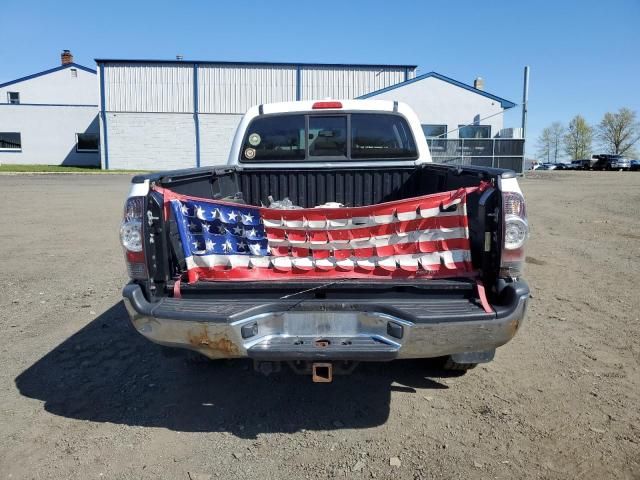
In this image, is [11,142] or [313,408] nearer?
[313,408]

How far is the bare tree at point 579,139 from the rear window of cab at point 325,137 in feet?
332

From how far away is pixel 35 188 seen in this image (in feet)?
65.2

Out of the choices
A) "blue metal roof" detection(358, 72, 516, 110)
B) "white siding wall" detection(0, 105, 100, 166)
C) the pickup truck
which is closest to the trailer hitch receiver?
the pickup truck

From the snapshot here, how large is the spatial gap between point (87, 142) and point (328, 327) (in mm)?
41010

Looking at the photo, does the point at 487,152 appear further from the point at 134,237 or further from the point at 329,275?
the point at 134,237

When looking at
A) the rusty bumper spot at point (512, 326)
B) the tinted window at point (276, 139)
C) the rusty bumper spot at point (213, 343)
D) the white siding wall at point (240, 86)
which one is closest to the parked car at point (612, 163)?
the white siding wall at point (240, 86)

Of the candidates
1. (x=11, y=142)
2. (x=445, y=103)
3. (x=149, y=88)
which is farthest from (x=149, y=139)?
(x=445, y=103)

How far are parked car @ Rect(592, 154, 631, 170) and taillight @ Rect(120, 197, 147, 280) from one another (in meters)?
57.8

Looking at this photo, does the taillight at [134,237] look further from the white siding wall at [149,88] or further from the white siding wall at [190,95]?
the white siding wall at [149,88]

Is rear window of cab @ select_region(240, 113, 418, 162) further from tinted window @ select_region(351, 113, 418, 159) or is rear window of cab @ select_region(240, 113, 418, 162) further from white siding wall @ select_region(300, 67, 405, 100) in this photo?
white siding wall @ select_region(300, 67, 405, 100)

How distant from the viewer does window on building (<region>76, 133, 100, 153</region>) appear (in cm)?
3891

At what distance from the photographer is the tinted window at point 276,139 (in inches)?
203

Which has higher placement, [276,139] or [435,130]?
[435,130]

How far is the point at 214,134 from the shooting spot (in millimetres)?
34938
